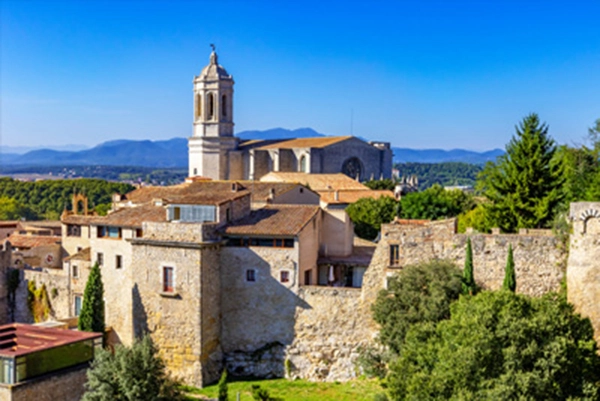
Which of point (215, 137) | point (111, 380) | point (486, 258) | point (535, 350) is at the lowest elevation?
point (111, 380)

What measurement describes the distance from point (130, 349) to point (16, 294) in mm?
16131

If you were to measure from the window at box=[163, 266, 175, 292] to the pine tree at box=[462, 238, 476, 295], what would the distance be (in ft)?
43.2

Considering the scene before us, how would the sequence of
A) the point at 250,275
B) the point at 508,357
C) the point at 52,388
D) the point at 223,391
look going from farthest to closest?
the point at 250,275, the point at 223,391, the point at 52,388, the point at 508,357

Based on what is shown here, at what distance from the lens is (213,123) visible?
87.0 meters

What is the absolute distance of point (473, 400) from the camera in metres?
20.4

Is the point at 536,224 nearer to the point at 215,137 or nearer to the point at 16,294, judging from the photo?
the point at 16,294

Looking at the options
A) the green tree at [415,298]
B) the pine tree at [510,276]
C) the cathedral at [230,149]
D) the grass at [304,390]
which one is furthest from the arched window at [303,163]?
the pine tree at [510,276]

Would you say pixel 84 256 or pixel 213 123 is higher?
pixel 213 123

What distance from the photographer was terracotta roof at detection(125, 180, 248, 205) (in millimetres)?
33406

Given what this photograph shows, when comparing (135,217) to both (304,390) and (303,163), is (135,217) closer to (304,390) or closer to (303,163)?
(304,390)

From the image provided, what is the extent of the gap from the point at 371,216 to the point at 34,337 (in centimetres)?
2593

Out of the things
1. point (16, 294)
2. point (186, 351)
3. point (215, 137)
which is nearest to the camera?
point (186, 351)

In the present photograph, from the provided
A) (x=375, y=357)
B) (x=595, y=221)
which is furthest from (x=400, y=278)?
(x=595, y=221)

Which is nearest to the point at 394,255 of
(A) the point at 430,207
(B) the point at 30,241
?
(A) the point at 430,207
